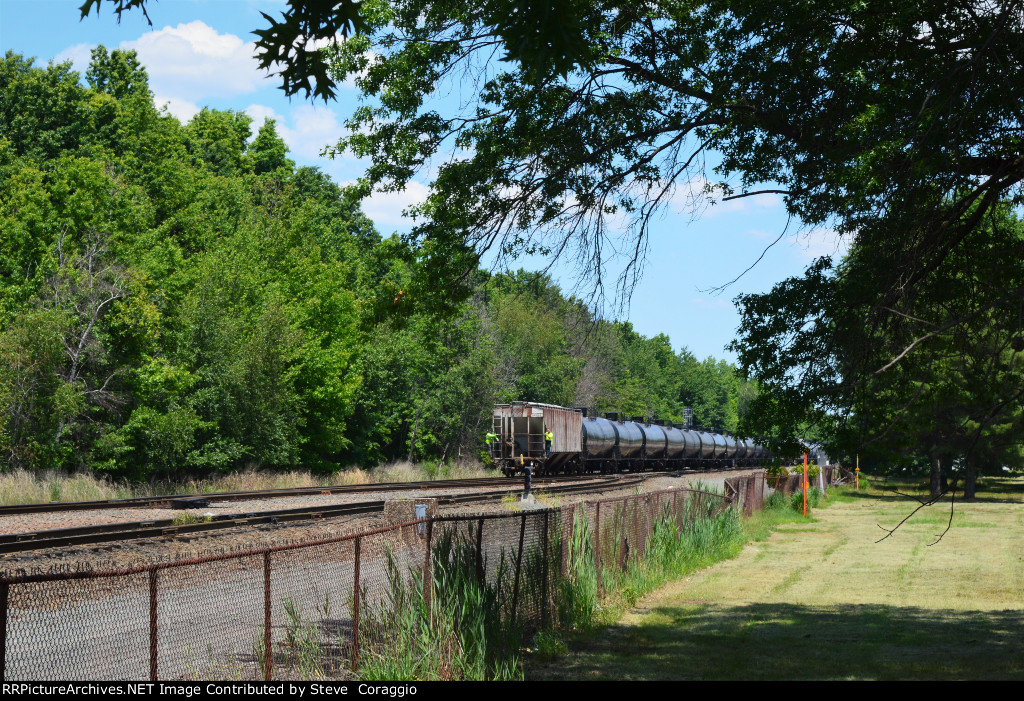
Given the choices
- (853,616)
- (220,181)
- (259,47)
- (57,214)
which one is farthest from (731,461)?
(259,47)

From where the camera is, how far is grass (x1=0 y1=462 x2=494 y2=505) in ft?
88.6

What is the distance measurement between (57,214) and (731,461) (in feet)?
180

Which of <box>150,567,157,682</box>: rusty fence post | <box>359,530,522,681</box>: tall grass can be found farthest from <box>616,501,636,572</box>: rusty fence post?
<box>150,567,157,682</box>: rusty fence post

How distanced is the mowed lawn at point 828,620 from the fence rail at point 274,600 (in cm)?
125

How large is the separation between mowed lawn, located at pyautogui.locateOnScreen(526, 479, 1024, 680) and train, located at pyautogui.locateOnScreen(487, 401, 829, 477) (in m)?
7.74

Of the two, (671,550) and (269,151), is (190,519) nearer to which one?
(671,550)

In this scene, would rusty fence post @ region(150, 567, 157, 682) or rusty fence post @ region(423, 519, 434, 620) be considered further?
rusty fence post @ region(423, 519, 434, 620)

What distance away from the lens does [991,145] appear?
10945 mm

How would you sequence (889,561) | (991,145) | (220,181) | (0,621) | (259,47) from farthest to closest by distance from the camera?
(220,181) → (889,561) → (991,145) → (259,47) → (0,621)

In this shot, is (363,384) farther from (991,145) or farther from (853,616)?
(991,145)

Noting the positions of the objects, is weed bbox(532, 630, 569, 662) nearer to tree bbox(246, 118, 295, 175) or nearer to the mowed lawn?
the mowed lawn

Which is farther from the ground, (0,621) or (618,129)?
(618,129)

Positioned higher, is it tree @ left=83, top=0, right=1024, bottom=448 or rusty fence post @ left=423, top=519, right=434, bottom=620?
tree @ left=83, top=0, right=1024, bottom=448

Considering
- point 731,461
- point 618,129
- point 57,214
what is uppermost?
point 57,214
